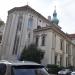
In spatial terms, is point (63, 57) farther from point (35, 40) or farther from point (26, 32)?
point (26, 32)

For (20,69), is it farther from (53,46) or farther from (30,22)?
(30,22)

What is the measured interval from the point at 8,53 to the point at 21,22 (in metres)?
7.78

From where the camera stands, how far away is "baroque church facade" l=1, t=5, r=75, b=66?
1646 inches

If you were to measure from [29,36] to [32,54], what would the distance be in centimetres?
743

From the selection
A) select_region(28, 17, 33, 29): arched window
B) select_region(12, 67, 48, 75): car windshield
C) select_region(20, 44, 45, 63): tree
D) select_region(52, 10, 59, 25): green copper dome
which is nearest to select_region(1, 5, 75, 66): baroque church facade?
select_region(28, 17, 33, 29): arched window

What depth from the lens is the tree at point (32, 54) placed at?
37.9 m

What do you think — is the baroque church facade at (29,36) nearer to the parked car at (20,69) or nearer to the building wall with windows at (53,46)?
the building wall with windows at (53,46)

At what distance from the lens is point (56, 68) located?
128 feet

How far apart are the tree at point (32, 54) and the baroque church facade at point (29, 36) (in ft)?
5.59

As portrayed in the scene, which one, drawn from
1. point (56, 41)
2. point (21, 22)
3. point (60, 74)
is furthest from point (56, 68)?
point (21, 22)

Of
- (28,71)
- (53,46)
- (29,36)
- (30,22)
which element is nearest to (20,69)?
(28,71)

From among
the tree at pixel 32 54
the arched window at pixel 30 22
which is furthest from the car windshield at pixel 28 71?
the arched window at pixel 30 22

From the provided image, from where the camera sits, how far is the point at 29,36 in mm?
44406

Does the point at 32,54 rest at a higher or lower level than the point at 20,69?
higher
